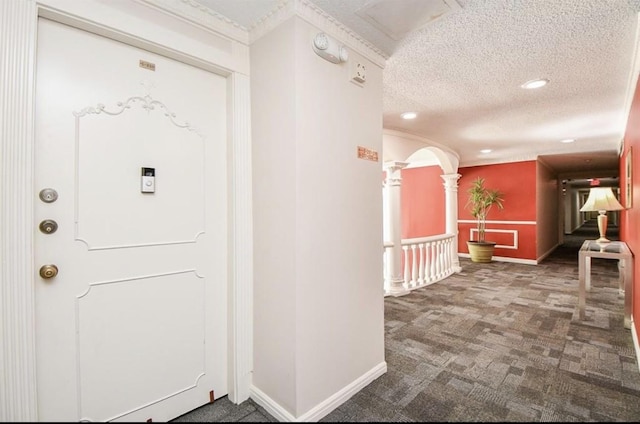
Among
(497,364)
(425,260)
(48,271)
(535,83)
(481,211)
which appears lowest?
(497,364)

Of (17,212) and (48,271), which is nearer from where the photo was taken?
(17,212)

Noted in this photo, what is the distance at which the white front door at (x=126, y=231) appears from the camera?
1323 mm

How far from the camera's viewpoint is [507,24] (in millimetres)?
1846

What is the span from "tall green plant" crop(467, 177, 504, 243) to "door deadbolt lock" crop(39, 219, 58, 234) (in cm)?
677

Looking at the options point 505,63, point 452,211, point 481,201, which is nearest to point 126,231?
point 505,63

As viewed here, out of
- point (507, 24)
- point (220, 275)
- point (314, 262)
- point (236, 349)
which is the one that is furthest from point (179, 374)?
point (507, 24)

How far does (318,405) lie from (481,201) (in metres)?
5.99

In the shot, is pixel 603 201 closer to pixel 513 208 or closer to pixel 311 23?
pixel 513 208

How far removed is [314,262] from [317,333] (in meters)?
0.40

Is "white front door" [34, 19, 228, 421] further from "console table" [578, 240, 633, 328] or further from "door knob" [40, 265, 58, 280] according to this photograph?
"console table" [578, 240, 633, 328]

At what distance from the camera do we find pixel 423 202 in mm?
7227

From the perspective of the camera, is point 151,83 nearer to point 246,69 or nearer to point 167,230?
point 246,69

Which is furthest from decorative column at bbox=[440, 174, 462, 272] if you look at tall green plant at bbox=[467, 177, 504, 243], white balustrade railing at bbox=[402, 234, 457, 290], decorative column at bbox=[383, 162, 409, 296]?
decorative column at bbox=[383, 162, 409, 296]

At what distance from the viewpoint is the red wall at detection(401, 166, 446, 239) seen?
22.8ft
